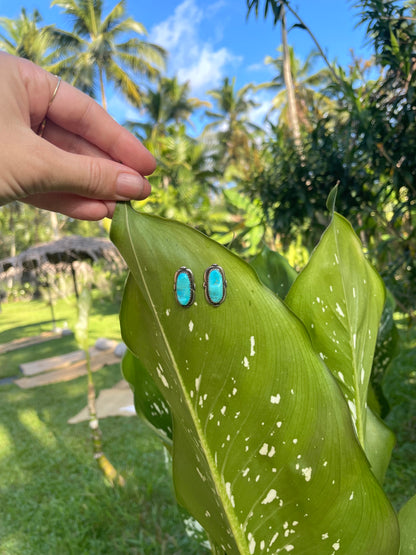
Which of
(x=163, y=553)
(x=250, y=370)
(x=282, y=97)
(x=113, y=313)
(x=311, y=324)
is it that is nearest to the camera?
(x=250, y=370)

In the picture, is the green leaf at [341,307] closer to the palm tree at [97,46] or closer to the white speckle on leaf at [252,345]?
the white speckle on leaf at [252,345]

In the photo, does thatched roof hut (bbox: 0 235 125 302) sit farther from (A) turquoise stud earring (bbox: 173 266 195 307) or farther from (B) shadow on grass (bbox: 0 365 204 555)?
(A) turquoise stud earring (bbox: 173 266 195 307)

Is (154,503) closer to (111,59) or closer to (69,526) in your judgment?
(69,526)

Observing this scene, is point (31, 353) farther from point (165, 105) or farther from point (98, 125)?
point (165, 105)

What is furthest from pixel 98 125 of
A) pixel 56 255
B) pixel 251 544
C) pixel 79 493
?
pixel 56 255

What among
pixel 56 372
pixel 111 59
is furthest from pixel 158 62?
pixel 56 372

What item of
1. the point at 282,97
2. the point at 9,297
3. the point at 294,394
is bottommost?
the point at 9,297
